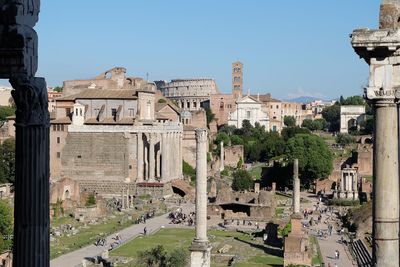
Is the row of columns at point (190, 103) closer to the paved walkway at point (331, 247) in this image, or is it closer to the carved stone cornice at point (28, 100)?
the paved walkway at point (331, 247)

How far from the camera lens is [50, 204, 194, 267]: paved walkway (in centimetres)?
2555

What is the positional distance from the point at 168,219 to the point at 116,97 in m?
11.8

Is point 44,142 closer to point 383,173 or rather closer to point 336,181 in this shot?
point 383,173

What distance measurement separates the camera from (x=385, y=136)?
7055 mm

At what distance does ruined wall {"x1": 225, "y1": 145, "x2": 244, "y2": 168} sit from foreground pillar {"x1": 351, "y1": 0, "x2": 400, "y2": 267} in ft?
183

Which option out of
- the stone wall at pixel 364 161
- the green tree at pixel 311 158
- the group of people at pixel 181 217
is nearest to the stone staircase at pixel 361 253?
the group of people at pixel 181 217

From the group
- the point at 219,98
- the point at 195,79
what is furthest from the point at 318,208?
the point at 195,79

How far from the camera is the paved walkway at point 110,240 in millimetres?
25547

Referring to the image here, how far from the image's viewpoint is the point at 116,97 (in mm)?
46469

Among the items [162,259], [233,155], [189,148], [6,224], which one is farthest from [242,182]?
[6,224]

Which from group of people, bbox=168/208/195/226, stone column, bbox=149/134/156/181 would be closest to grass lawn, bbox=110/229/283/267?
group of people, bbox=168/208/195/226

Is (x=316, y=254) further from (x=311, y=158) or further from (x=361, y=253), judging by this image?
(x=311, y=158)

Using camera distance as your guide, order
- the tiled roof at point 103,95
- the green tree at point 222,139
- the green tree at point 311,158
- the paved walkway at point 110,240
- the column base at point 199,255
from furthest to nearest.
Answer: the green tree at point 222,139, the green tree at point 311,158, the tiled roof at point 103,95, the paved walkway at point 110,240, the column base at point 199,255

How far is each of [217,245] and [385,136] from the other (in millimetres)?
23046
